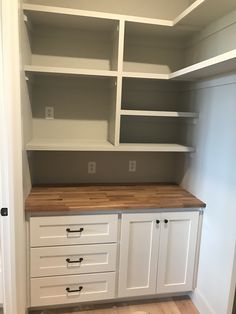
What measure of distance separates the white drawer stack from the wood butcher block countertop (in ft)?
0.29

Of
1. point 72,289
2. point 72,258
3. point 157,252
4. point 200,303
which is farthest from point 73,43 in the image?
point 200,303

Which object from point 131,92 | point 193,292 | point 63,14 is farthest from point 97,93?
point 193,292

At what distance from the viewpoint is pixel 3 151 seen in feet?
5.42

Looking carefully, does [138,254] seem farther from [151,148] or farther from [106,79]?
[106,79]

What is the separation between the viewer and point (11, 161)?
5.41ft

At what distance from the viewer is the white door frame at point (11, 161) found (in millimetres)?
1554

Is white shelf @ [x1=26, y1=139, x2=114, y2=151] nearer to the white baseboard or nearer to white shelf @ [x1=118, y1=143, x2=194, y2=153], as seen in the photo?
white shelf @ [x1=118, y1=143, x2=194, y2=153]

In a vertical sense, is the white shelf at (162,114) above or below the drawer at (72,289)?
above

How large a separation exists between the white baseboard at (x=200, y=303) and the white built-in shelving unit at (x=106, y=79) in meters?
1.19

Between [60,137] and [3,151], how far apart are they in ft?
2.60

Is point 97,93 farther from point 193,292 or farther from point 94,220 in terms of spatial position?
point 193,292

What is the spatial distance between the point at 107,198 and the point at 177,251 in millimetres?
714

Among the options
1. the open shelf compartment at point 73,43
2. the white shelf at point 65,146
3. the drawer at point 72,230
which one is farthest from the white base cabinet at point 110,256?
the open shelf compartment at point 73,43

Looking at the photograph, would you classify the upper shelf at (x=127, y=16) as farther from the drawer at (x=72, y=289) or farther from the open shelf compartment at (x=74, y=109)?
the drawer at (x=72, y=289)
